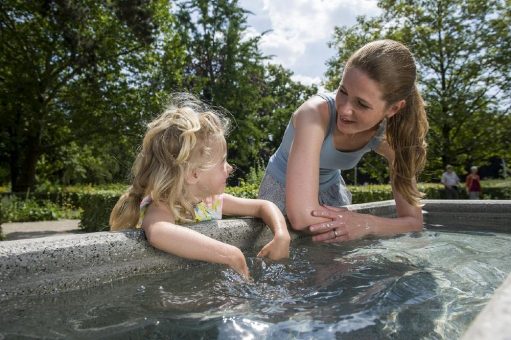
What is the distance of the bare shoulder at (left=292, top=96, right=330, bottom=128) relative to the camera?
7.95 feet

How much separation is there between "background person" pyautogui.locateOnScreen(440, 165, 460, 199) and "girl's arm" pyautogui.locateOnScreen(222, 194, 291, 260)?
1189 cm

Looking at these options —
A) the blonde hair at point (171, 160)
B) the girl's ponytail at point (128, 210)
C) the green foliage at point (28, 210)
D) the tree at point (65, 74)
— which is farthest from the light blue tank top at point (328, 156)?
the green foliage at point (28, 210)

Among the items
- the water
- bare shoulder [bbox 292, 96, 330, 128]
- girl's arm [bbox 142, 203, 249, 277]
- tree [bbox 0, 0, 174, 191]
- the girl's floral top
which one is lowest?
the water

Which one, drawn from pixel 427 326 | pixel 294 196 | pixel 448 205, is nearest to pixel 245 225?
pixel 294 196

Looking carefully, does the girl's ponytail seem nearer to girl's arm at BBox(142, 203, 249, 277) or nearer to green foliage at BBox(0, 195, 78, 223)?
girl's arm at BBox(142, 203, 249, 277)

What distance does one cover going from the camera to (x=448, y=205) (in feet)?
13.1

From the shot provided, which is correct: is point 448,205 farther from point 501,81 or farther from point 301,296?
point 501,81

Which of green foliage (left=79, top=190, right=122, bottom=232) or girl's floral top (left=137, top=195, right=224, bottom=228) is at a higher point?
girl's floral top (left=137, top=195, right=224, bottom=228)

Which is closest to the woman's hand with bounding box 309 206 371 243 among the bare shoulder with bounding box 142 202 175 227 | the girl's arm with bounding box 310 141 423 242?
the girl's arm with bounding box 310 141 423 242

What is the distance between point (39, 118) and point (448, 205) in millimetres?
14546

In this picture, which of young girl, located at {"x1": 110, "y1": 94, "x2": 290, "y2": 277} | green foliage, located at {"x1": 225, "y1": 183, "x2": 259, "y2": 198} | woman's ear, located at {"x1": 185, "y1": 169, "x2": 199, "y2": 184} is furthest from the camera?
green foliage, located at {"x1": 225, "y1": 183, "x2": 259, "y2": 198}

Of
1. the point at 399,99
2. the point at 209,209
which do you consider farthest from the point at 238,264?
the point at 399,99

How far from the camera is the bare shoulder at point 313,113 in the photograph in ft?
7.95

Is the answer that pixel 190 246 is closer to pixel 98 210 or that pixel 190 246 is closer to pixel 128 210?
pixel 128 210
